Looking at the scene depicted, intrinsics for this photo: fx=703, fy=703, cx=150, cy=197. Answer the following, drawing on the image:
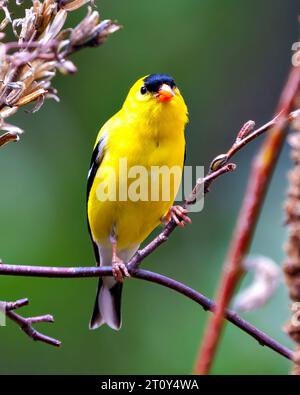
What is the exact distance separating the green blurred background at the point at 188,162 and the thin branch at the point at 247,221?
111 inches

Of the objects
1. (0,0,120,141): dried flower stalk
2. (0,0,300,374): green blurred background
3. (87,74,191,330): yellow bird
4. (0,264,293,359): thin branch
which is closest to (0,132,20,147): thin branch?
(0,0,120,141): dried flower stalk

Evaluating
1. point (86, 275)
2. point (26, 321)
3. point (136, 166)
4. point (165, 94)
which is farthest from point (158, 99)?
point (26, 321)

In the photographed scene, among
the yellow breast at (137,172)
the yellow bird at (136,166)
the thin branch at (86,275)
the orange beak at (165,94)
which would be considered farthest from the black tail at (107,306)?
the thin branch at (86,275)

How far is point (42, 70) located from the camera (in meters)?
1.26

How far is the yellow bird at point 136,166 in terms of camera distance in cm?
279

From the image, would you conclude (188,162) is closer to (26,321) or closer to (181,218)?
(181,218)

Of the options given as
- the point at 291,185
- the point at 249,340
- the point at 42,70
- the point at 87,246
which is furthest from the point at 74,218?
the point at 291,185

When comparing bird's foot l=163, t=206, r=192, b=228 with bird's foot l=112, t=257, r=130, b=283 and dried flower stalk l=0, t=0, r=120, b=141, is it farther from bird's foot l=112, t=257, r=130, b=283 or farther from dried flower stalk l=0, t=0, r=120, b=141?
dried flower stalk l=0, t=0, r=120, b=141

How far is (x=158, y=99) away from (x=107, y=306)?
3.11 feet

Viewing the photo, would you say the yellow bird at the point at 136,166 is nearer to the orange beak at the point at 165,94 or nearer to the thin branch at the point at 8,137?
the orange beak at the point at 165,94

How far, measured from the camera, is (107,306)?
124 inches

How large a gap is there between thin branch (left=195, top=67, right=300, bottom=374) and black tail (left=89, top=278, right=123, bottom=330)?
232cm

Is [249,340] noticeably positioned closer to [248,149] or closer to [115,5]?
[248,149]

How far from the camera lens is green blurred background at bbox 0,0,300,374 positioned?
13.0ft
